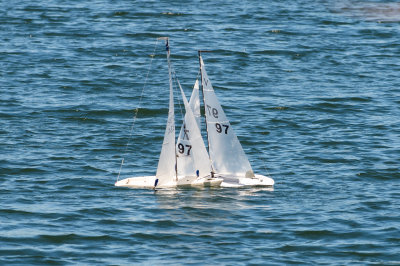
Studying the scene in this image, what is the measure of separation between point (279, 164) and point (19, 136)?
1912cm

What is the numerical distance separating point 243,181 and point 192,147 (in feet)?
12.8

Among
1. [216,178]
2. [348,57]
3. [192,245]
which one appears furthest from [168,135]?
[348,57]

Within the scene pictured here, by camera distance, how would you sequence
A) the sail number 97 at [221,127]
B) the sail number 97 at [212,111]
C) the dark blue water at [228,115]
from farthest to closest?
the sail number 97 at [221,127], the sail number 97 at [212,111], the dark blue water at [228,115]

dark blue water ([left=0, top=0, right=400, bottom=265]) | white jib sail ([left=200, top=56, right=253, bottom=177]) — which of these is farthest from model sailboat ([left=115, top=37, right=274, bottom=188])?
dark blue water ([left=0, top=0, right=400, bottom=265])

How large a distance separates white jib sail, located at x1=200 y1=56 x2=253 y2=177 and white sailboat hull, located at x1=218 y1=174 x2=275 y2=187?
0.25 m

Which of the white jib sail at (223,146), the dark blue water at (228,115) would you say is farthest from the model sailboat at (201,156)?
the dark blue water at (228,115)

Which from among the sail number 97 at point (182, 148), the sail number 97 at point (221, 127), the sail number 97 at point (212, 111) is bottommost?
the sail number 97 at point (182, 148)

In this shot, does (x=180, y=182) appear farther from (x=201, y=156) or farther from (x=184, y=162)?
(x=201, y=156)

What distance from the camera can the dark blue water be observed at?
46781mm

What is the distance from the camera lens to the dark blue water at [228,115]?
46781 mm

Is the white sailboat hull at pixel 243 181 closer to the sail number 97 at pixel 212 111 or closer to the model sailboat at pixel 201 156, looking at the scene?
the model sailboat at pixel 201 156

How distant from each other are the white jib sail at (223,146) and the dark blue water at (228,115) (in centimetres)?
172

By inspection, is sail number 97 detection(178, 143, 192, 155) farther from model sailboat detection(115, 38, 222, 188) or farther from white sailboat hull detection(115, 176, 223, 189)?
white sailboat hull detection(115, 176, 223, 189)

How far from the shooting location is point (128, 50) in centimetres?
9444
